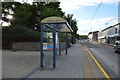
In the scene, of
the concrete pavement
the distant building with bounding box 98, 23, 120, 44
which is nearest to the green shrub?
the concrete pavement

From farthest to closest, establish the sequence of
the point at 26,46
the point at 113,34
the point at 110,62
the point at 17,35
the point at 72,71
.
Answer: the point at 113,34, the point at 17,35, the point at 26,46, the point at 110,62, the point at 72,71

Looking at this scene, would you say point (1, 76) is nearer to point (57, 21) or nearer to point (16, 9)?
point (57, 21)

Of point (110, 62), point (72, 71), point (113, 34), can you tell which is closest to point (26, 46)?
point (110, 62)

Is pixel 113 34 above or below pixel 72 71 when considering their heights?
above

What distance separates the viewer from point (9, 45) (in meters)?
23.4

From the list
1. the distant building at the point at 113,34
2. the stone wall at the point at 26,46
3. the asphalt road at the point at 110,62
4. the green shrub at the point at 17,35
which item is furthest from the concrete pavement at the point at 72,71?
the distant building at the point at 113,34

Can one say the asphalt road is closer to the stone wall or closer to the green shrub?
the stone wall

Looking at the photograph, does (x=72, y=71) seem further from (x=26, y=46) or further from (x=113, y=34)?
(x=113, y=34)

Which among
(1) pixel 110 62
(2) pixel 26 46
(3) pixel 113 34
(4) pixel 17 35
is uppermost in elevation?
(3) pixel 113 34

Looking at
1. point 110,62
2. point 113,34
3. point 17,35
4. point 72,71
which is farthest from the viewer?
point 113,34

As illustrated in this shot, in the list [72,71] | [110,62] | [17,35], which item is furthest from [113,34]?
[72,71]

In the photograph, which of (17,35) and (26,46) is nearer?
(26,46)

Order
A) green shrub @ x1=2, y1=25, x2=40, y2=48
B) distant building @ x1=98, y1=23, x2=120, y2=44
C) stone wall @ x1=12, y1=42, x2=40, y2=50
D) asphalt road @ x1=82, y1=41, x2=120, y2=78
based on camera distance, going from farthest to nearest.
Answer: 1. distant building @ x1=98, y1=23, x2=120, y2=44
2. green shrub @ x1=2, y1=25, x2=40, y2=48
3. stone wall @ x1=12, y1=42, x2=40, y2=50
4. asphalt road @ x1=82, y1=41, x2=120, y2=78

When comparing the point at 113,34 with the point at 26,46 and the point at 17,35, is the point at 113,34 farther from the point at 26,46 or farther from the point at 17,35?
the point at 26,46
